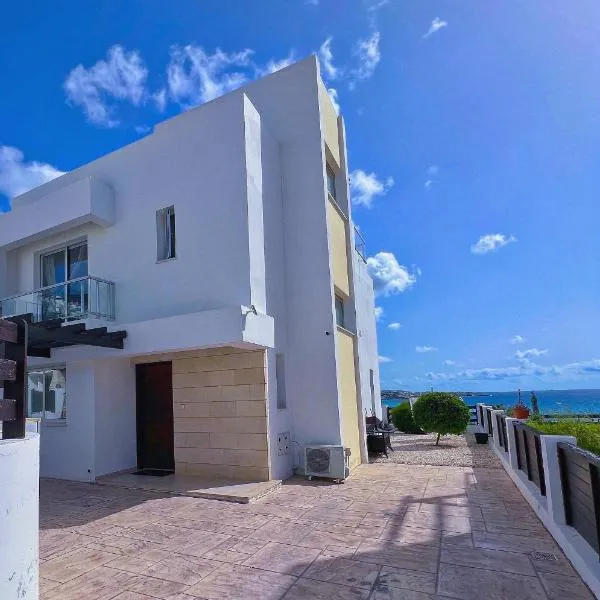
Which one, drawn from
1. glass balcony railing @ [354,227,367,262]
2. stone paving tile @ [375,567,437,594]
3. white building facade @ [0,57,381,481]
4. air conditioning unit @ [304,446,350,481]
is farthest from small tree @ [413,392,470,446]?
stone paving tile @ [375,567,437,594]

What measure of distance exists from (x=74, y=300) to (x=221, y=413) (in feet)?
13.0

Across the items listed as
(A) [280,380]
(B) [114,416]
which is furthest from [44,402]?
(A) [280,380]

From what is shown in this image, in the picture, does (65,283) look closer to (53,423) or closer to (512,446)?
(53,423)

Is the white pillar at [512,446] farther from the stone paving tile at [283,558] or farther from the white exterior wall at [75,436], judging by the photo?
the white exterior wall at [75,436]

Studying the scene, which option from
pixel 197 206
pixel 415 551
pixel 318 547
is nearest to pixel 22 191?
pixel 197 206

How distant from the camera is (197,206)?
A: 8656 mm

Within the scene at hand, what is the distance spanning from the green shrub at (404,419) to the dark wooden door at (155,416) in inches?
363

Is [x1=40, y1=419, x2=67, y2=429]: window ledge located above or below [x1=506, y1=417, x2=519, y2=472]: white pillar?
above

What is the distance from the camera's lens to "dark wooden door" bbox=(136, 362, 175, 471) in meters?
9.44

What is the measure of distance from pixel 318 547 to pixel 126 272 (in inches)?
268

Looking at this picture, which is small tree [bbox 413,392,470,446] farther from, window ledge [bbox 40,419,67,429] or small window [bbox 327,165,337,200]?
window ledge [bbox 40,419,67,429]

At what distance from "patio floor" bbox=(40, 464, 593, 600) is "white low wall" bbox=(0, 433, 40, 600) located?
90 cm

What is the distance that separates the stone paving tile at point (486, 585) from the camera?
3742 millimetres

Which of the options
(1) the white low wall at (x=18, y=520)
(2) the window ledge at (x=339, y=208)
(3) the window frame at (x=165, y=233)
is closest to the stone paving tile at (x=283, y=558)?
(1) the white low wall at (x=18, y=520)
